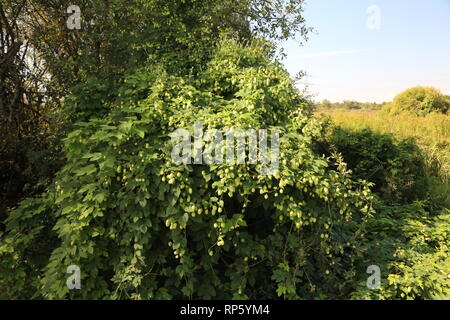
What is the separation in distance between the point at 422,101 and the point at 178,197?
563 inches

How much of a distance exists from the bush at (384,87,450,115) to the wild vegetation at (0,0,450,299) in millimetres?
10732

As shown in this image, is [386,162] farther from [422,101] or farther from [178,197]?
[422,101]

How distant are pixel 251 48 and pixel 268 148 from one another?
163 centimetres

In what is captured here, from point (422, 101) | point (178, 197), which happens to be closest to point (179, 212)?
point (178, 197)

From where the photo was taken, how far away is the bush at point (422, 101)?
1341cm

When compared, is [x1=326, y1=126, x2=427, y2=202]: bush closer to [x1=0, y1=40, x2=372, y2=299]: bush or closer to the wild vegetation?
the wild vegetation

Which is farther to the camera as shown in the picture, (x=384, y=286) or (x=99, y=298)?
(x=384, y=286)

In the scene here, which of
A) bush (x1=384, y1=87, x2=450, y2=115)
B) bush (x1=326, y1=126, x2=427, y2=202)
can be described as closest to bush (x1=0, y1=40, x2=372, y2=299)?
bush (x1=326, y1=126, x2=427, y2=202)

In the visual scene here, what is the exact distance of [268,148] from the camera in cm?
248

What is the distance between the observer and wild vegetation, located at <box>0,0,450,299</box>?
2.42 m

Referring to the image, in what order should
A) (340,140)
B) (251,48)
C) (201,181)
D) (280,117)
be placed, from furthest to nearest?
(340,140), (251,48), (280,117), (201,181)

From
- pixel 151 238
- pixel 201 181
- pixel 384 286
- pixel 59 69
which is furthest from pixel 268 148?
pixel 59 69

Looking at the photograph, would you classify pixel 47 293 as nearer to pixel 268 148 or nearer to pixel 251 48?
pixel 268 148

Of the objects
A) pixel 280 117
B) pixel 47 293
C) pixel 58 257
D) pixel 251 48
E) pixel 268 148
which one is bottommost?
pixel 47 293
